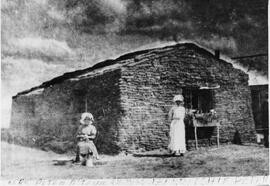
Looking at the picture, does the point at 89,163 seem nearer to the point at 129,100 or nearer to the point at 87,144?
the point at 87,144

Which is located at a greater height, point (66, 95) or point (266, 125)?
point (66, 95)

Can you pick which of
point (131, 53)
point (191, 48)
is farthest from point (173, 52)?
point (131, 53)

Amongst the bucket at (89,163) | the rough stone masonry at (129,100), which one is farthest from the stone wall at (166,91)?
the bucket at (89,163)

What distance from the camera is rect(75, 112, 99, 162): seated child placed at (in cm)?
563

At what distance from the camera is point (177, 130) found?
5.95 metres

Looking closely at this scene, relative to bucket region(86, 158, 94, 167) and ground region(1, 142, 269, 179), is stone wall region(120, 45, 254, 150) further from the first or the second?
bucket region(86, 158, 94, 167)

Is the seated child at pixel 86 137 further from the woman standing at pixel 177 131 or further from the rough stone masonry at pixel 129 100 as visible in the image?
the woman standing at pixel 177 131

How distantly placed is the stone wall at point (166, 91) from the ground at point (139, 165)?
16.1 inches

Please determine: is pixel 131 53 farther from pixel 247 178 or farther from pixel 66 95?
pixel 247 178

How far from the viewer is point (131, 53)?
616cm

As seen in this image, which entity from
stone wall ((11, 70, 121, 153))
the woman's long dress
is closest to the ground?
the woman's long dress

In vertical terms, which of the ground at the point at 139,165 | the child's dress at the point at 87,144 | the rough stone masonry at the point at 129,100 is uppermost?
the rough stone masonry at the point at 129,100

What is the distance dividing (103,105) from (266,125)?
2582mm

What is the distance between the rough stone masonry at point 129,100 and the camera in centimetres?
605
